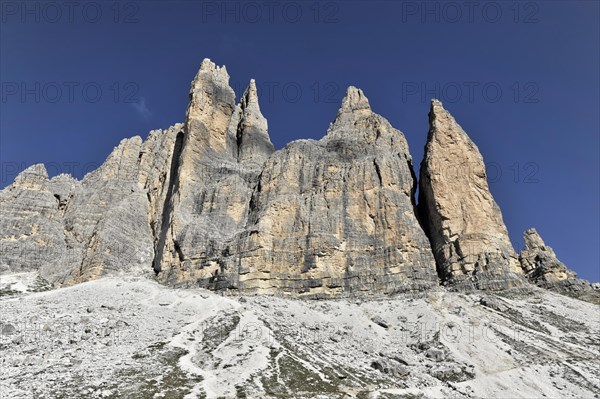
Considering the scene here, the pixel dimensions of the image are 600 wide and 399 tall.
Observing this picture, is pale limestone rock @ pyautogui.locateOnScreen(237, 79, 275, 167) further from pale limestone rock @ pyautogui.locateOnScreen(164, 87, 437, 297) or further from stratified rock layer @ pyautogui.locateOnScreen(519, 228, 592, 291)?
stratified rock layer @ pyautogui.locateOnScreen(519, 228, 592, 291)

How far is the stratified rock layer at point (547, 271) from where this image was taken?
213 feet

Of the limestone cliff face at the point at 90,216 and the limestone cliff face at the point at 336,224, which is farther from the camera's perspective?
the limestone cliff face at the point at 90,216

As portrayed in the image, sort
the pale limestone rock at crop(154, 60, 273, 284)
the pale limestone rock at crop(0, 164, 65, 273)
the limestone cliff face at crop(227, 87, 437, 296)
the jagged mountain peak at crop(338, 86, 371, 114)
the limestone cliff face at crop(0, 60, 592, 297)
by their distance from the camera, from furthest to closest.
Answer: the jagged mountain peak at crop(338, 86, 371, 114)
the pale limestone rock at crop(0, 164, 65, 273)
the pale limestone rock at crop(154, 60, 273, 284)
the limestone cliff face at crop(0, 60, 592, 297)
the limestone cliff face at crop(227, 87, 437, 296)

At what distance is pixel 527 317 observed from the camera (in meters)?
53.8

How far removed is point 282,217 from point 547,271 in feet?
133

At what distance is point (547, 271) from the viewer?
68.0 m

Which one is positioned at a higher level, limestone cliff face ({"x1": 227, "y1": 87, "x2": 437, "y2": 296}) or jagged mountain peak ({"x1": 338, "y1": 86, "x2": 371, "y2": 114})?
jagged mountain peak ({"x1": 338, "y1": 86, "x2": 371, "y2": 114})

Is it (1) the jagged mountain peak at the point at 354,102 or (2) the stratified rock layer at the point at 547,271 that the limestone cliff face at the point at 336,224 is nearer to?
(1) the jagged mountain peak at the point at 354,102

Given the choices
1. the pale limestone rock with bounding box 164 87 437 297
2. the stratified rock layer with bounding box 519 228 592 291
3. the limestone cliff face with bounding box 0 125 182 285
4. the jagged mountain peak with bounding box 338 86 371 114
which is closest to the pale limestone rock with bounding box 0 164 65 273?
the limestone cliff face with bounding box 0 125 182 285

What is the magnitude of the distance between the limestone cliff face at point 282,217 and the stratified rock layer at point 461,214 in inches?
8.3

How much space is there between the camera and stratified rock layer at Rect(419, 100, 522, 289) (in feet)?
214

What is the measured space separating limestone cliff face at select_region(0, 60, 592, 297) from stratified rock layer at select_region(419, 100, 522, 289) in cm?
21

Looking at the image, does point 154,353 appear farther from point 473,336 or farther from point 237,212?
point 237,212

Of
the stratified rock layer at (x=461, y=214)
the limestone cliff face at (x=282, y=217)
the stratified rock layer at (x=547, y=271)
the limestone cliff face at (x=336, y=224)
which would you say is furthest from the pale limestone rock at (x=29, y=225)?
the stratified rock layer at (x=547, y=271)
